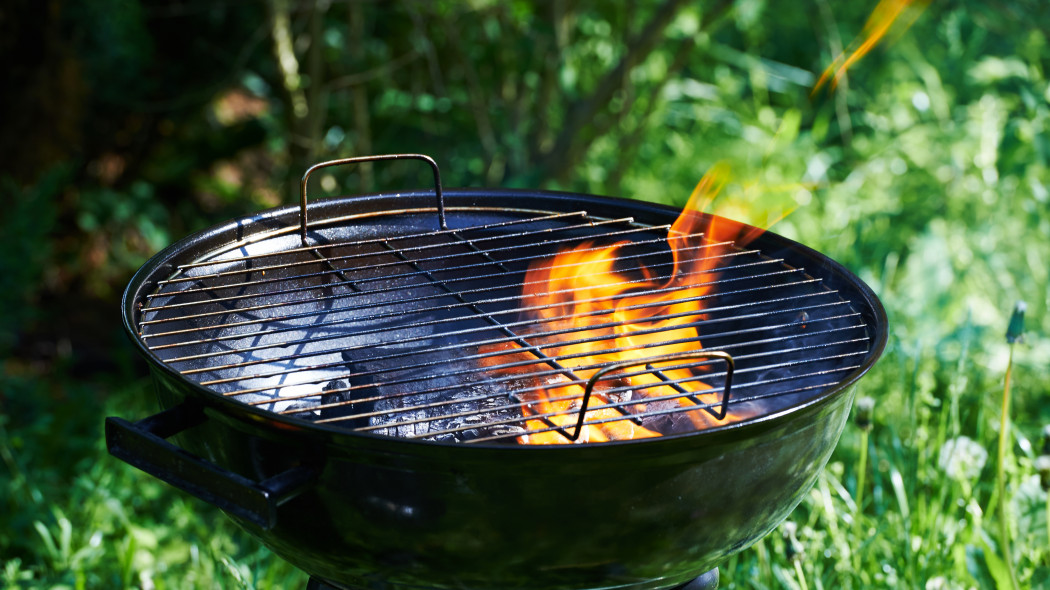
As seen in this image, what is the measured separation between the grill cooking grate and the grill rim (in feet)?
0.07

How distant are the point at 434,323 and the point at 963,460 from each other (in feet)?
4.49

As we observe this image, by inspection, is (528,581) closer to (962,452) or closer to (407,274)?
(407,274)

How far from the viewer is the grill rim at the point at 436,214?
3.51 ft

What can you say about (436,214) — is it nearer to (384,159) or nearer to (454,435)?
(384,159)

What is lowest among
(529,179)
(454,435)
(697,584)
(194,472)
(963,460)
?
(963,460)

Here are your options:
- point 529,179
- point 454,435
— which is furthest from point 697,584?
point 529,179

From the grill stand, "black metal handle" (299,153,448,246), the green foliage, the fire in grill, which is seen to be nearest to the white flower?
the green foliage

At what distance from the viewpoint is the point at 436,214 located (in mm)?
1881

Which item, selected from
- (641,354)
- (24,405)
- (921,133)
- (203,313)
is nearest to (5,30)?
(24,405)

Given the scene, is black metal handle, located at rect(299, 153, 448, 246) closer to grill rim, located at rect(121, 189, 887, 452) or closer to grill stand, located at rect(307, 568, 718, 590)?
grill rim, located at rect(121, 189, 887, 452)

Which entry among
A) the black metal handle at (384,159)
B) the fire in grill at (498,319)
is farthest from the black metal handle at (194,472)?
the black metal handle at (384,159)

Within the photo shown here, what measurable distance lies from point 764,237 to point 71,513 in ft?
6.12

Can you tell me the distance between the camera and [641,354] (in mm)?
1630

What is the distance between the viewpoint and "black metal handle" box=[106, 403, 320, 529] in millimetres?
1037
